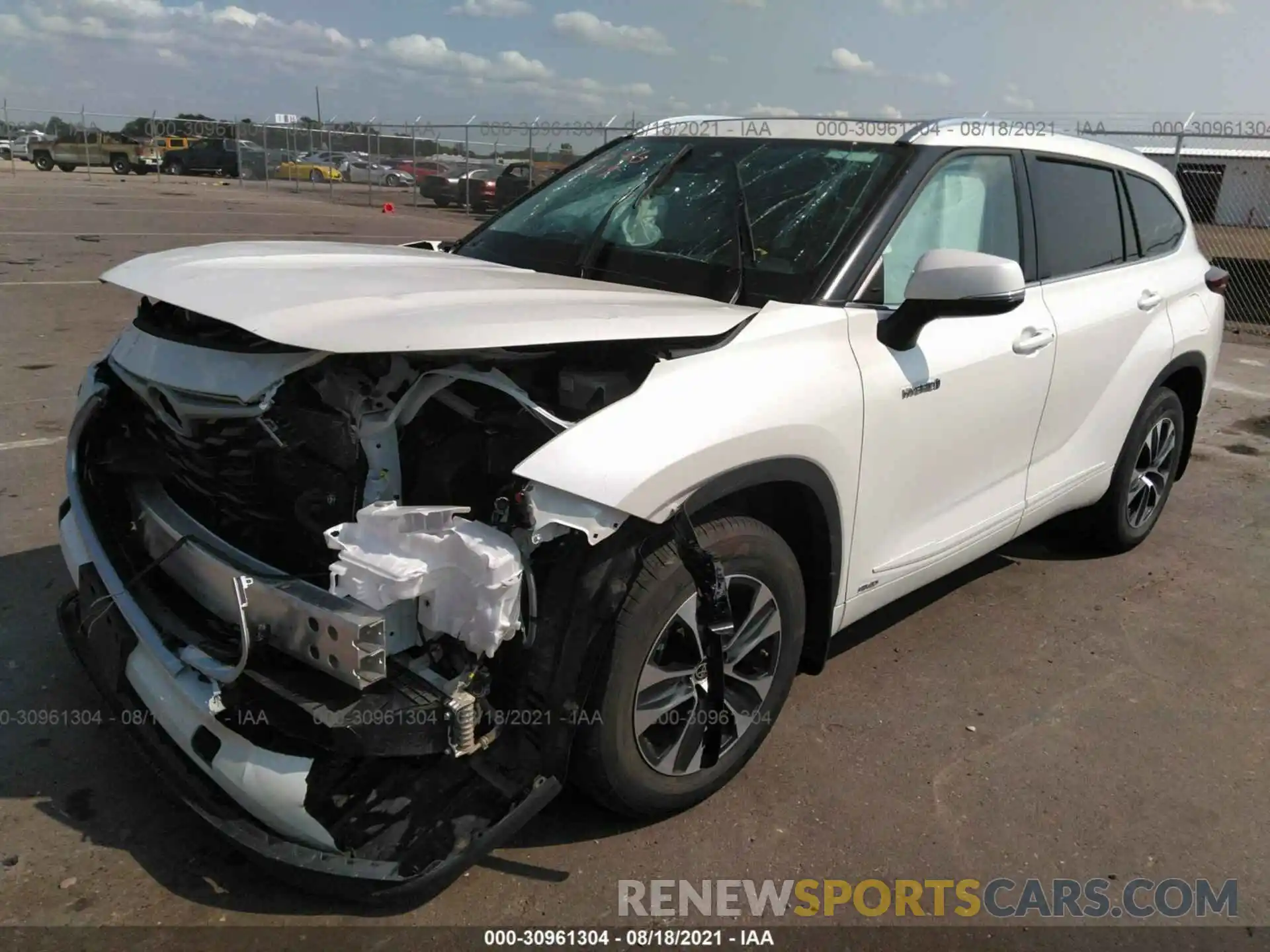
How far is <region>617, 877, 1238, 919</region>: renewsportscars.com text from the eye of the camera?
248 centimetres

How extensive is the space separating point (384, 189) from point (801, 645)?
30.1 metres

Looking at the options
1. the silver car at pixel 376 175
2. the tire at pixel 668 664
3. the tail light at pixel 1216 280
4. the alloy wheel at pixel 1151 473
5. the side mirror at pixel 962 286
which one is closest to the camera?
the tire at pixel 668 664

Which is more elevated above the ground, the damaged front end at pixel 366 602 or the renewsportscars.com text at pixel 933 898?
the damaged front end at pixel 366 602

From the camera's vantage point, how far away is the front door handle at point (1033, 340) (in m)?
3.43

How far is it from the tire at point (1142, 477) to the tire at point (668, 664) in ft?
7.71

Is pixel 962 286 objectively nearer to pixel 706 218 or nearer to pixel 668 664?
pixel 706 218

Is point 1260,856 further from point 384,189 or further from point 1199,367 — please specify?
point 384,189

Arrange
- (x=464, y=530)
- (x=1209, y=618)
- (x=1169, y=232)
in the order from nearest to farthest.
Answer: (x=464, y=530) < (x=1209, y=618) < (x=1169, y=232)

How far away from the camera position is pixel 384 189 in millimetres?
30312

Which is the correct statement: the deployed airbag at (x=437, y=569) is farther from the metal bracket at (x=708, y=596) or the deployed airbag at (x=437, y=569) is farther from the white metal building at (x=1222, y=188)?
the white metal building at (x=1222, y=188)

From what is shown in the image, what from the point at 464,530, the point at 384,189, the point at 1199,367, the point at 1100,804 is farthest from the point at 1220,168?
the point at 384,189

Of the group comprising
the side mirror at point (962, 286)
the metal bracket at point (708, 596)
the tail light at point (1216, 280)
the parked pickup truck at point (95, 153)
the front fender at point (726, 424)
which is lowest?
the metal bracket at point (708, 596)

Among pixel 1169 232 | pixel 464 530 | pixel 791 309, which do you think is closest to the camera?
pixel 464 530

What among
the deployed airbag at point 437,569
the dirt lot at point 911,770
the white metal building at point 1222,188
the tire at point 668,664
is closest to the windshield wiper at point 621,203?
the tire at point 668,664
